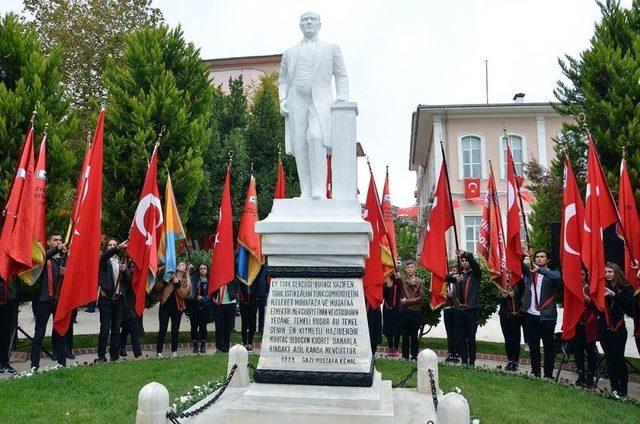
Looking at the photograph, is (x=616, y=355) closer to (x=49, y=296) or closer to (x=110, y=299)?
(x=110, y=299)

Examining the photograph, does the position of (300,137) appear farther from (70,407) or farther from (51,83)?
(51,83)

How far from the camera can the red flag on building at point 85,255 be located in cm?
749

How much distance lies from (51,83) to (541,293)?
1049 cm

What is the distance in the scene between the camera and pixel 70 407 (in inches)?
255

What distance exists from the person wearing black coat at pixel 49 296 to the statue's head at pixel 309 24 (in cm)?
528

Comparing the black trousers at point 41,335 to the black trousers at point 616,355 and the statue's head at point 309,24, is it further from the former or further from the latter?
the black trousers at point 616,355

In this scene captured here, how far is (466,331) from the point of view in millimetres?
9508

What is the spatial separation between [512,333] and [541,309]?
2.85 feet

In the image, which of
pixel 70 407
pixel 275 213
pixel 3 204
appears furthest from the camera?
pixel 3 204

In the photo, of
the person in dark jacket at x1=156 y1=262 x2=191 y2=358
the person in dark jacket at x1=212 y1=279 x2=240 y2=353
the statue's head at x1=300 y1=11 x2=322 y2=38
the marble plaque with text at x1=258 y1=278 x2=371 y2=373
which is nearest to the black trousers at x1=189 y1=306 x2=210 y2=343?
the person in dark jacket at x1=212 y1=279 x2=240 y2=353

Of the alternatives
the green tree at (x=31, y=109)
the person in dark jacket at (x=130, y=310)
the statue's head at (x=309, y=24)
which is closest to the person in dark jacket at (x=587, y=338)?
the statue's head at (x=309, y=24)

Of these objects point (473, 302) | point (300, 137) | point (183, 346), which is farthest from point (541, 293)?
point (183, 346)

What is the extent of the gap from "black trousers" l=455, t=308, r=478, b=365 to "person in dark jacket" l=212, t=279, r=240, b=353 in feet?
13.7

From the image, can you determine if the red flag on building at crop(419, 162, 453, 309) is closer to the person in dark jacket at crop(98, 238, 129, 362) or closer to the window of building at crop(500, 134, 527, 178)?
the person in dark jacket at crop(98, 238, 129, 362)
